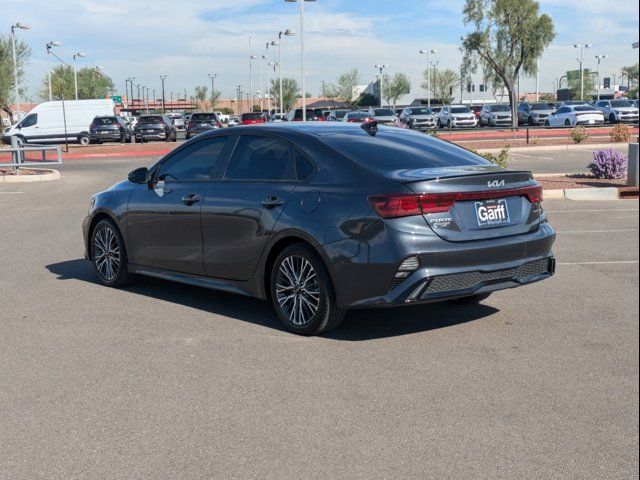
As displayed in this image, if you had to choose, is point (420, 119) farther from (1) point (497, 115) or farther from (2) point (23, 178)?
(2) point (23, 178)

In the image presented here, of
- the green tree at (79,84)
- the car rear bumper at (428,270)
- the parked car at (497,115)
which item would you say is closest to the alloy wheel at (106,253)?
the car rear bumper at (428,270)

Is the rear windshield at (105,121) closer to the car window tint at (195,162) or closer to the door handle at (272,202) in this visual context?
the car window tint at (195,162)

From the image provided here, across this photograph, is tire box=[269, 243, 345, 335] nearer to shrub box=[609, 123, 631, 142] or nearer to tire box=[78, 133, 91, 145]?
shrub box=[609, 123, 631, 142]

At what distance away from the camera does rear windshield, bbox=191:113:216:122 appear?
46575 mm

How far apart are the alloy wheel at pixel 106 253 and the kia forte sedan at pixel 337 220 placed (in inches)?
22.8

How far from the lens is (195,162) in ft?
24.9

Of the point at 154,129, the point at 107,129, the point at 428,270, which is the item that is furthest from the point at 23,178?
the point at 107,129

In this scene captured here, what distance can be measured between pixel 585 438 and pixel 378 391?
131cm

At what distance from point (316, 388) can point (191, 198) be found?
9.24 ft

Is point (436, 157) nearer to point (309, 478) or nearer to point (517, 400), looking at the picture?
point (517, 400)

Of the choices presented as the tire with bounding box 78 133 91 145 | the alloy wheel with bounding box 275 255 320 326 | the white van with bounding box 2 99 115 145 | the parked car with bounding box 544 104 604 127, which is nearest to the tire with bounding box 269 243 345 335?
the alloy wheel with bounding box 275 255 320 326

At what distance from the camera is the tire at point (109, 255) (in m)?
8.34

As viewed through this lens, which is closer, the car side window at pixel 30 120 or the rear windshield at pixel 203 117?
the rear windshield at pixel 203 117

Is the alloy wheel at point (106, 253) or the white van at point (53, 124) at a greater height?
the white van at point (53, 124)
